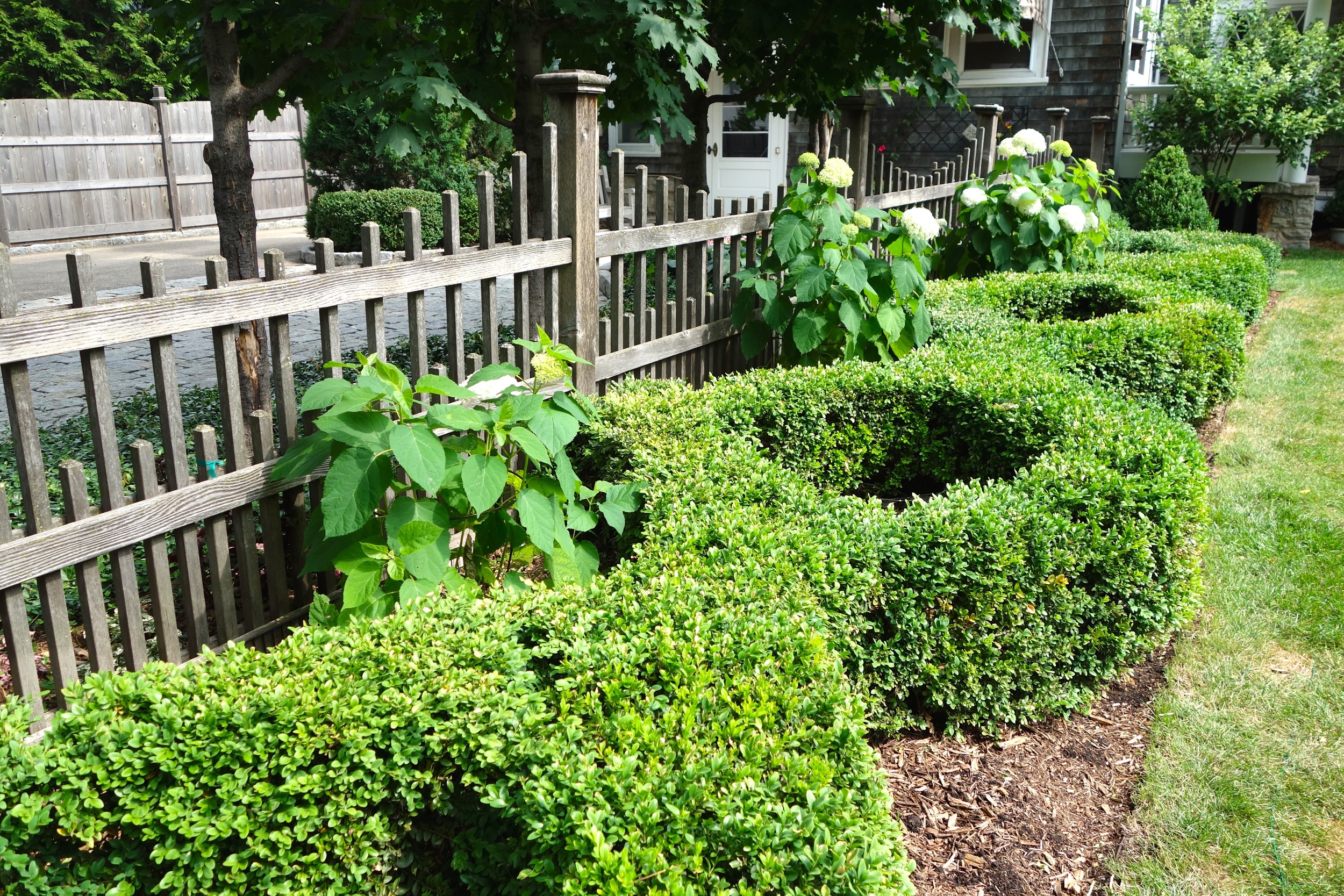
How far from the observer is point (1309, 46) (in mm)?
14023

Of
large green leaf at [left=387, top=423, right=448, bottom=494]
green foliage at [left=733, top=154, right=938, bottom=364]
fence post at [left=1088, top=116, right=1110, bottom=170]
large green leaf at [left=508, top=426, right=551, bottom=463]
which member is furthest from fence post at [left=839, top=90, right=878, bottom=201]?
fence post at [left=1088, top=116, right=1110, bottom=170]

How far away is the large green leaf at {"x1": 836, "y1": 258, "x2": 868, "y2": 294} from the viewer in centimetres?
510

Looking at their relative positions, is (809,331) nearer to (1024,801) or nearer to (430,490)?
(1024,801)

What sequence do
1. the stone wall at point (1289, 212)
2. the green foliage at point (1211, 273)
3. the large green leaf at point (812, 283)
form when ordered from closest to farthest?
the large green leaf at point (812, 283) < the green foliage at point (1211, 273) < the stone wall at point (1289, 212)

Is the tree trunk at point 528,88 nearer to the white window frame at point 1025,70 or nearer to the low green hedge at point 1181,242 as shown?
the low green hedge at point 1181,242

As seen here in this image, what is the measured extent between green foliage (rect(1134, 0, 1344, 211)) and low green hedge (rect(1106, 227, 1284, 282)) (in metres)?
2.77

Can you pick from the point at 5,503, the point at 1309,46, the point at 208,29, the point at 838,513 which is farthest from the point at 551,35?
the point at 1309,46

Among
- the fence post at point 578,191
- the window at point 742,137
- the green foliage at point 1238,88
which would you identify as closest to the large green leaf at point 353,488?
the fence post at point 578,191

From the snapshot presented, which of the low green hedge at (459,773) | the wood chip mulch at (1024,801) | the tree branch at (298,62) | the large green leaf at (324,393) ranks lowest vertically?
the wood chip mulch at (1024,801)

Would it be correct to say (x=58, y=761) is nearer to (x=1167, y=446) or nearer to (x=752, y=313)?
(x=1167, y=446)

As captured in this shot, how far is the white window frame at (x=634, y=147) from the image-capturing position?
1897cm

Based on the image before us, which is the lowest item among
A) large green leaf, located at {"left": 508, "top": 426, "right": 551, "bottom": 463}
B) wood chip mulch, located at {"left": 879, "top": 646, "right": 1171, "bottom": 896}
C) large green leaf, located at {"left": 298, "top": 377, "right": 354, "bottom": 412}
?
wood chip mulch, located at {"left": 879, "top": 646, "right": 1171, "bottom": 896}

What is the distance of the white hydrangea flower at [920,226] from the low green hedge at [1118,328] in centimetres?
42

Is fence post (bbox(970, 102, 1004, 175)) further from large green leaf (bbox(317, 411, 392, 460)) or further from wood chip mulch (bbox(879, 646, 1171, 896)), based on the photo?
large green leaf (bbox(317, 411, 392, 460))
